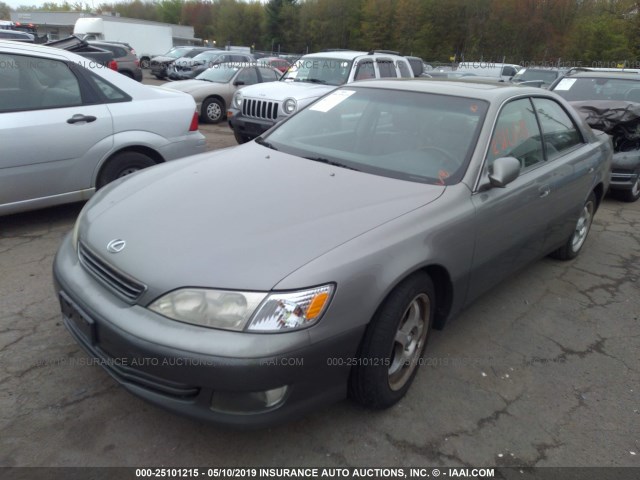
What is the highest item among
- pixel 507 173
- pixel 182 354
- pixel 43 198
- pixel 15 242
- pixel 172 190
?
pixel 507 173

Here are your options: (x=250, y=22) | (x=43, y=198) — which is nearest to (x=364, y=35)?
(x=250, y=22)

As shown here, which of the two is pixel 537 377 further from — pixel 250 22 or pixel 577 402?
pixel 250 22

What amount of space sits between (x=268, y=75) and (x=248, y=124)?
524 centimetres

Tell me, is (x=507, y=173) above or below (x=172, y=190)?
above

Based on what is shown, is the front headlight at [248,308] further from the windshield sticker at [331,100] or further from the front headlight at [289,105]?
the front headlight at [289,105]

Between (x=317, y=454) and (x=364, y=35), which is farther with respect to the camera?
(x=364, y=35)

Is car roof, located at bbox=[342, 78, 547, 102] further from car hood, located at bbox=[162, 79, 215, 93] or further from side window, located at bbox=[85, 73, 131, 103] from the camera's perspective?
car hood, located at bbox=[162, 79, 215, 93]

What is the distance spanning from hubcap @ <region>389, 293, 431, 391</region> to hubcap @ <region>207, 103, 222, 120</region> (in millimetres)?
10114

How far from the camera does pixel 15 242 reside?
4.30 meters

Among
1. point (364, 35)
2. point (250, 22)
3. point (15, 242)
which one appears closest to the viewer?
point (15, 242)

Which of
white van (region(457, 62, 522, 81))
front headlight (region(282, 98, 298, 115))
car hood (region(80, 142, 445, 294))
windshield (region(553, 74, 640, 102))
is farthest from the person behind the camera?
white van (region(457, 62, 522, 81))

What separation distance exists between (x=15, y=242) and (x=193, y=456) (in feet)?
10.0

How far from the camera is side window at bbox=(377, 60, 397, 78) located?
9336 millimetres

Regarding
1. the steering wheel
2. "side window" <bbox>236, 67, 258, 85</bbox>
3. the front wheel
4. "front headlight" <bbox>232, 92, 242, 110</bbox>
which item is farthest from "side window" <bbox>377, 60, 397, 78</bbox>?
the steering wheel
